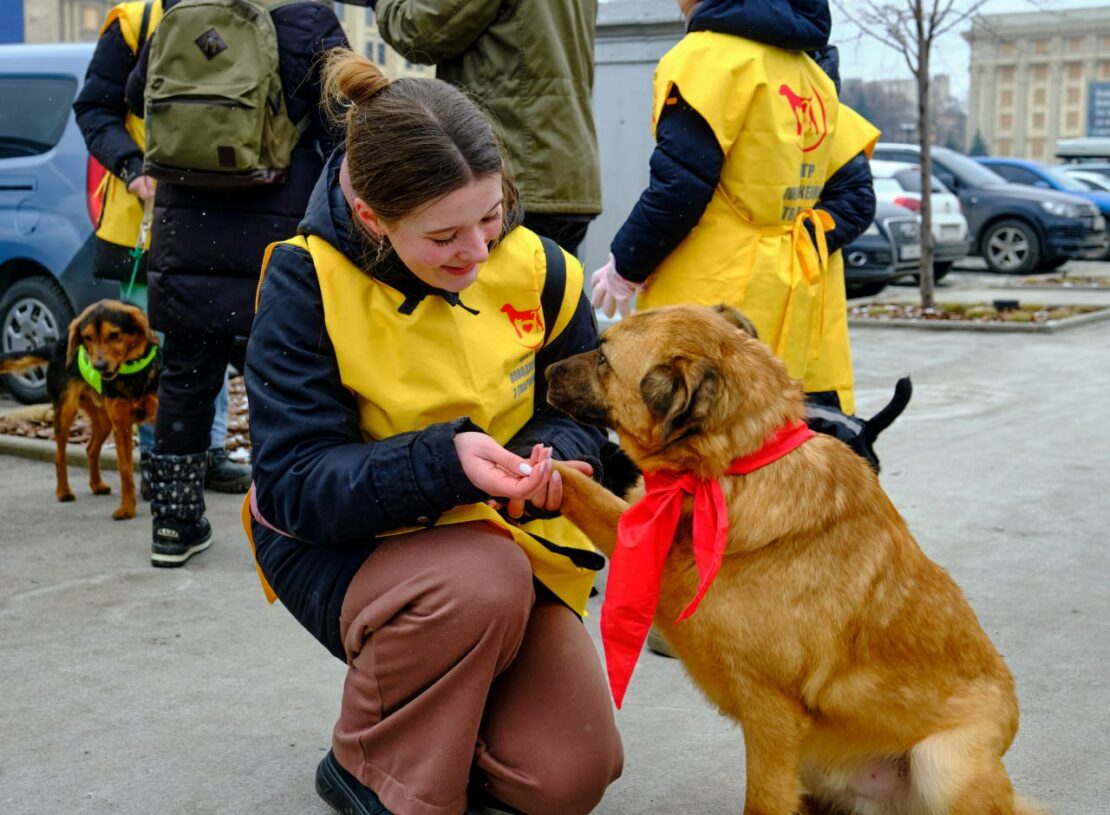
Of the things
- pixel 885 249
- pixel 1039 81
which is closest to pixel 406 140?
pixel 885 249

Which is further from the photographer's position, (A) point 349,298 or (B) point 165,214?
(B) point 165,214

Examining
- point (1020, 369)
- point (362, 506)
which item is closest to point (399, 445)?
point (362, 506)

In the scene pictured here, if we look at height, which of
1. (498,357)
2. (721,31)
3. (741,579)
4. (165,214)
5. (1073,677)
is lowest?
(1073,677)

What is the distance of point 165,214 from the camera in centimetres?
478

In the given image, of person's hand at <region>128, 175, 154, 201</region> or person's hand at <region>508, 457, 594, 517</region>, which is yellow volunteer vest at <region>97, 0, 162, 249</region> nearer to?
person's hand at <region>128, 175, 154, 201</region>

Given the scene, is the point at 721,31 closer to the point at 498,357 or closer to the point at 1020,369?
the point at 498,357

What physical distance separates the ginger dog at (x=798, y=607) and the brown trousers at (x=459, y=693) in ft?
1.00

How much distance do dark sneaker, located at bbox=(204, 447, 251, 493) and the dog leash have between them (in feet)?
2.88

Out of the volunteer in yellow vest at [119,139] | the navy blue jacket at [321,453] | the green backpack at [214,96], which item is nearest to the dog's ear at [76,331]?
the volunteer in yellow vest at [119,139]

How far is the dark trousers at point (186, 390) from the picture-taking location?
489 centimetres

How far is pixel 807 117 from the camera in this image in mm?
4254

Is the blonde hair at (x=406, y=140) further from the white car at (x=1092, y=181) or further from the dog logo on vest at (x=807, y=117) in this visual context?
the white car at (x=1092, y=181)

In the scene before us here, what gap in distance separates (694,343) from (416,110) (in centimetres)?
76

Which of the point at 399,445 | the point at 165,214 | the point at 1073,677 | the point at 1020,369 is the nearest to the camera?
the point at 399,445
